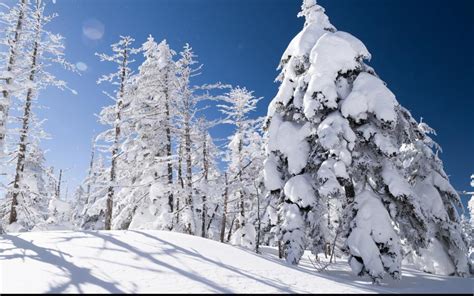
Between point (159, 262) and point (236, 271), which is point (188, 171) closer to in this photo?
point (159, 262)

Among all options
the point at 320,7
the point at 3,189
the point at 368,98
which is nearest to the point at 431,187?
the point at 368,98

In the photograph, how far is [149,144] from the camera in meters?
20.2

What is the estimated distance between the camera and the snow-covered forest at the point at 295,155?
10516 millimetres

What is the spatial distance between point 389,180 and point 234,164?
1577 cm

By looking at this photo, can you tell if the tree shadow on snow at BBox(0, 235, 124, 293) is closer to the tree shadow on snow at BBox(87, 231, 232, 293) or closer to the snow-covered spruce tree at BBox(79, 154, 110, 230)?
the tree shadow on snow at BBox(87, 231, 232, 293)

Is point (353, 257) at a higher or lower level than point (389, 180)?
lower

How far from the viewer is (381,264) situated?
30.8 ft

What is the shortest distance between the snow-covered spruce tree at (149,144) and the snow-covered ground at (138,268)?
336 inches

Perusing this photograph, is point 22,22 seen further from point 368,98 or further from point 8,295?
point 368,98

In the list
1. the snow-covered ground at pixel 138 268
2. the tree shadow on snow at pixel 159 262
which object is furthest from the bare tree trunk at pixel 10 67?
the tree shadow on snow at pixel 159 262

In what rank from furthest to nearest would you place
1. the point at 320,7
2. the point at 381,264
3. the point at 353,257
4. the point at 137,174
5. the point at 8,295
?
the point at 137,174
the point at 320,7
the point at 353,257
the point at 381,264
the point at 8,295

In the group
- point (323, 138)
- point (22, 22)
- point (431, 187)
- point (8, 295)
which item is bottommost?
point (8, 295)

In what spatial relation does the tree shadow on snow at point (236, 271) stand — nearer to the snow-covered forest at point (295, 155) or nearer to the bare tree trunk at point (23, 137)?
the snow-covered forest at point (295, 155)

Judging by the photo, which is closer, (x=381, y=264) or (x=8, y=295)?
(x=8, y=295)
